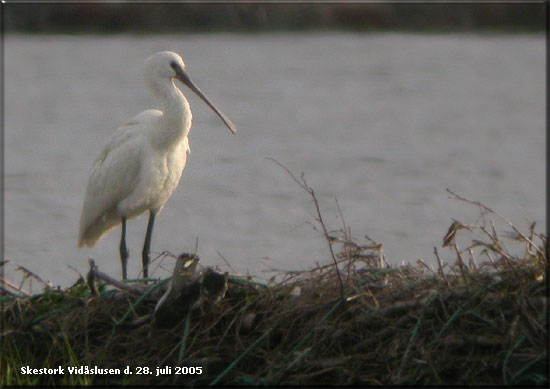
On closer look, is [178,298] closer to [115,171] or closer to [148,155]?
[148,155]

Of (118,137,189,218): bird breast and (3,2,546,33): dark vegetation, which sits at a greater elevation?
(118,137,189,218): bird breast

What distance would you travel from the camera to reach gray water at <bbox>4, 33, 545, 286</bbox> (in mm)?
11133

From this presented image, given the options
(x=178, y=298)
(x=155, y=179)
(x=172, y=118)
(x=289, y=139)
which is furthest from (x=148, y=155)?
(x=289, y=139)

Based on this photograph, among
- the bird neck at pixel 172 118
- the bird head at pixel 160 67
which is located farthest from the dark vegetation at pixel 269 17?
the bird neck at pixel 172 118

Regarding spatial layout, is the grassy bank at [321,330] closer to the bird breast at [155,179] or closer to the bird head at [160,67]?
the bird breast at [155,179]

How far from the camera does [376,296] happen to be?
173 inches

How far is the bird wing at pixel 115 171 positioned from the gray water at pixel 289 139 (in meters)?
1.01

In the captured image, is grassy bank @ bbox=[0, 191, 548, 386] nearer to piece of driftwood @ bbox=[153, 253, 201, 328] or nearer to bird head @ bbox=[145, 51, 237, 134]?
piece of driftwood @ bbox=[153, 253, 201, 328]

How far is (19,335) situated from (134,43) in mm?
20398

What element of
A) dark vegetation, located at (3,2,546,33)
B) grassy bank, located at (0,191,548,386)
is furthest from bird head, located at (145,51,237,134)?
dark vegetation, located at (3,2,546,33)

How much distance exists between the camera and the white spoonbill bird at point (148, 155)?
724 centimetres

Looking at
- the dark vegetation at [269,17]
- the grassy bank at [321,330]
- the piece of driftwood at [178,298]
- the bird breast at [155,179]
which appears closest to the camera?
the grassy bank at [321,330]

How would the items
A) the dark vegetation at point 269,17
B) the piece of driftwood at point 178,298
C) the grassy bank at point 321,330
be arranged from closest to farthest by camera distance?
the grassy bank at point 321,330 < the piece of driftwood at point 178,298 < the dark vegetation at point 269,17

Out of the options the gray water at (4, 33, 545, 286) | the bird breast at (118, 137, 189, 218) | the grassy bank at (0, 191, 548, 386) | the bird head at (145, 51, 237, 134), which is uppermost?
the bird head at (145, 51, 237, 134)
